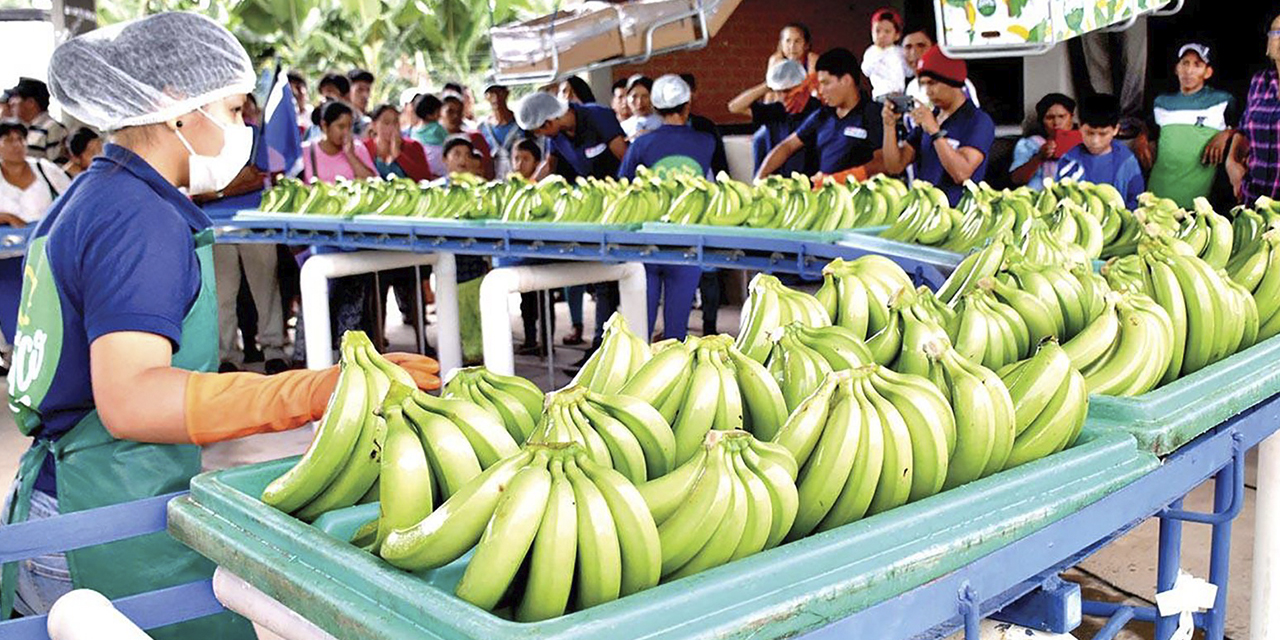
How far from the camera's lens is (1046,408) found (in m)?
1.67

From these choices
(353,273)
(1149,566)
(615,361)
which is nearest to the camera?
(615,361)

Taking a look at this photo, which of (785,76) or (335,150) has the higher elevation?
(785,76)

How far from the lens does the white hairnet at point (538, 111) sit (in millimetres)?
6941

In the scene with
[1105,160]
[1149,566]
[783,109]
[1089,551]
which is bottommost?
[1149,566]

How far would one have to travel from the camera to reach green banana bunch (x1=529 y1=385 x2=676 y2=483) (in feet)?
4.37

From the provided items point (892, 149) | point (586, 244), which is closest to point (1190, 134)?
point (892, 149)

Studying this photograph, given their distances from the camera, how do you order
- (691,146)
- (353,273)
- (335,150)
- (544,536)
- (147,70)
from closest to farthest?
(544,536)
(147,70)
(353,273)
(691,146)
(335,150)

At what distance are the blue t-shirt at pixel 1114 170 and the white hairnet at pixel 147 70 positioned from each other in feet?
15.0

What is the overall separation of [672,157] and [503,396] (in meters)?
5.25

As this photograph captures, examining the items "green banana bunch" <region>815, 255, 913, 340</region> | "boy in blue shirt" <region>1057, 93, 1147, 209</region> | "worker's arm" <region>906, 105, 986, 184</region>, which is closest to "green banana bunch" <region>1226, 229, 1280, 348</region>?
"green banana bunch" <region>815, 255, 913, 340</region>

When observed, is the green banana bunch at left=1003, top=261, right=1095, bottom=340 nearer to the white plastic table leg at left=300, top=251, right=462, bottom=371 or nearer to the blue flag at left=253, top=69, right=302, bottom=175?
the white plastic table leg at left=300, top=251, right=462, bottom=371

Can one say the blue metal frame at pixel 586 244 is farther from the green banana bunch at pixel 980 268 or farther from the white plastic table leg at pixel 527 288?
the green banana bunch at pixel 980 268

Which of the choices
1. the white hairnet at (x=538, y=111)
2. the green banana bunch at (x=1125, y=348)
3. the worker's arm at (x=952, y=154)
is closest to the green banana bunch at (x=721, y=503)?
the green banana bunch at (x=1125, y=348)

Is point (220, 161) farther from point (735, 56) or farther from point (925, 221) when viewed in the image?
point (735, 56)
